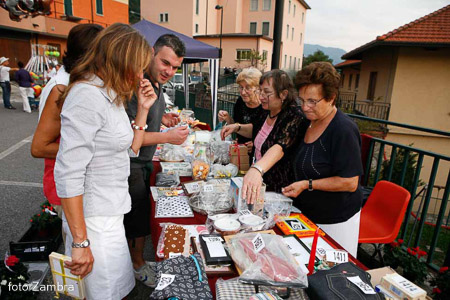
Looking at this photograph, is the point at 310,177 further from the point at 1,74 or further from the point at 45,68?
the point at 45,68

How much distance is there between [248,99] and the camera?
11.4 ft

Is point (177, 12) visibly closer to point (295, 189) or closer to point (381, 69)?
point (381, 69)

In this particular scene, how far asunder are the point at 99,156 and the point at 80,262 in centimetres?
49

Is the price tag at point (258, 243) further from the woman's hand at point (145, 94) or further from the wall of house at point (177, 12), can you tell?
the wall of house at point (177, 12)

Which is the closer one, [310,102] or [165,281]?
[165,281]

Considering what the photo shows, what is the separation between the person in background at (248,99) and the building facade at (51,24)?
21194 millimetres

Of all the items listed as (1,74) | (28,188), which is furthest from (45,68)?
(28,188)

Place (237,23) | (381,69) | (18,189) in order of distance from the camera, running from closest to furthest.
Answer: (18,189)
(381,69)
(237,23)

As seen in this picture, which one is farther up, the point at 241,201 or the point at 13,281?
the point at 241,201

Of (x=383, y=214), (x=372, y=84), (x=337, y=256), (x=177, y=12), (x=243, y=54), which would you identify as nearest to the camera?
(x=337, y=256)

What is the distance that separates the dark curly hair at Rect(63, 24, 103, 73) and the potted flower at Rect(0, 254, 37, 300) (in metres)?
1.69

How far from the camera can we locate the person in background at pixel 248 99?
3.38 meters

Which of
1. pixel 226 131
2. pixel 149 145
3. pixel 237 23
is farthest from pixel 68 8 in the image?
pixel 149 145

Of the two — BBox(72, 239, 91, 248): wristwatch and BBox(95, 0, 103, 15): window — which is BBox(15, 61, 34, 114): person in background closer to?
BBox(72, 239, 91, 248): wristwatch
